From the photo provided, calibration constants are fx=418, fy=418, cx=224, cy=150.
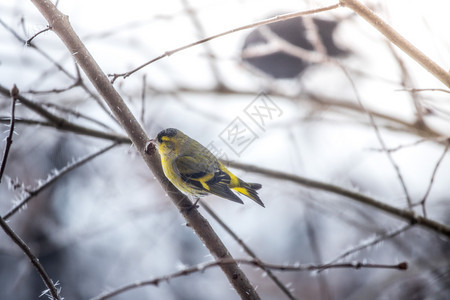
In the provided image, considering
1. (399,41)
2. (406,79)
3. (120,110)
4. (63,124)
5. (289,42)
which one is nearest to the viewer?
(399,41)

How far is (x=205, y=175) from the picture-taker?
2.89 metres

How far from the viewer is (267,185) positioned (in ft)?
10.5

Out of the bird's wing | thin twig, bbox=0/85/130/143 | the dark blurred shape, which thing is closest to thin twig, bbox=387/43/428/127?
the bird's wing

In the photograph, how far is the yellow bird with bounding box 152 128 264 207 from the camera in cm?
272

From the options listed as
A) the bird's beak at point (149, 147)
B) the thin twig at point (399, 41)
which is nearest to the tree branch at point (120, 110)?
the bird's beak at point (149, 147)

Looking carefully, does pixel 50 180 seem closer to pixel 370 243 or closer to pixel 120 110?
pixel 120 110

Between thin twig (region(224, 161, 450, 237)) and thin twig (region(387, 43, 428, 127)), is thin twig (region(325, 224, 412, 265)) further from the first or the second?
thin twig (region(387, 43, 428, 127))

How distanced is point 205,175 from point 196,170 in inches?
2.9

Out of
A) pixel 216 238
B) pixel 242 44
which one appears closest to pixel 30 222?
pixel 242 44

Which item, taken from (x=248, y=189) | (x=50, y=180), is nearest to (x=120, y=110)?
(x=50, y=180)

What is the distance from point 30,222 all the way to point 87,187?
832 mm

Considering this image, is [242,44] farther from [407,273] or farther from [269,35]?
[407,273]

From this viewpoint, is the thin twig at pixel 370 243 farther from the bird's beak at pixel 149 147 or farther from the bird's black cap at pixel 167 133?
the bird's black cap at pixel 167 133

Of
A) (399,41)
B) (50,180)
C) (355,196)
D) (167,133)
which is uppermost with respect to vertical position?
(167,133)
